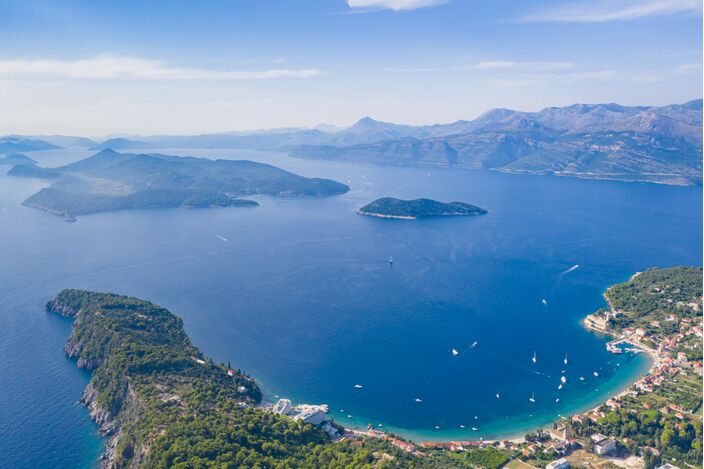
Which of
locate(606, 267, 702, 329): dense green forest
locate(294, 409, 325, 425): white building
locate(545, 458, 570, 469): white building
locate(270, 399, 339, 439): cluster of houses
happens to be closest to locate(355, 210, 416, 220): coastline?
locate(606, 267, 702, 329): dense green forest

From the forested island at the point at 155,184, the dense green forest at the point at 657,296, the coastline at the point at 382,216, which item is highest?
the forested island at the point at 155,184

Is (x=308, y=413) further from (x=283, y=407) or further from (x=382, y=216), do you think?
(x=382, y=216)


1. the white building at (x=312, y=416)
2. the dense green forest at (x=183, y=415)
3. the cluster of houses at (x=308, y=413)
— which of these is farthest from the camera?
the cluster of houses at (x=308, y=413)

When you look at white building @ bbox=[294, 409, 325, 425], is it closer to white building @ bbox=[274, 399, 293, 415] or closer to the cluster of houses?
the cluster of houses

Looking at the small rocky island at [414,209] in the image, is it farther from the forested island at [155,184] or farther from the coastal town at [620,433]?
the coastal town at [620,433]

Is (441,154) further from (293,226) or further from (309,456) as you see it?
(309,456)

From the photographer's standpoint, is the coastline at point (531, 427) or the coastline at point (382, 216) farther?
the coastline at point (382, 216)

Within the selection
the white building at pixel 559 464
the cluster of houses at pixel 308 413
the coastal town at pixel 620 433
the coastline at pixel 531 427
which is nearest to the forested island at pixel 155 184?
the cluster of houses at pixel 308 413
